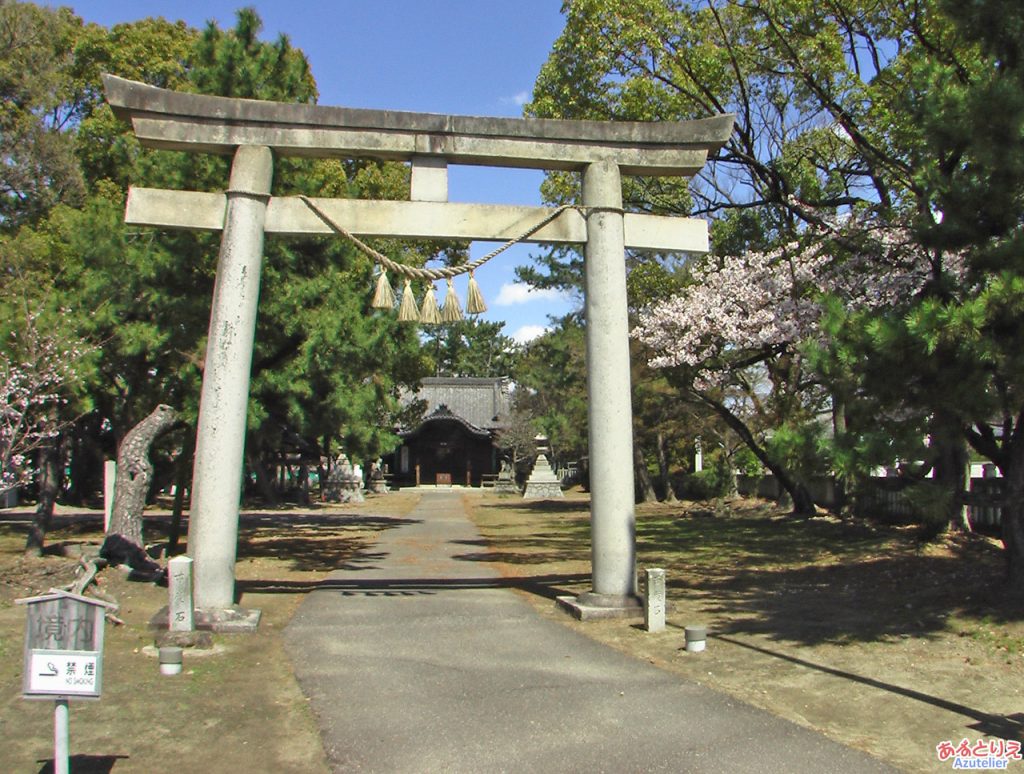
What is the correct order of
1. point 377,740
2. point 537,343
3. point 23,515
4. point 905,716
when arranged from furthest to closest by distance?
point 537,343
point 23,515
point 905,716
point 377,740

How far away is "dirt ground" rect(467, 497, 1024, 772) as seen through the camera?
5.65 metres

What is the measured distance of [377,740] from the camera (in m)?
5.12

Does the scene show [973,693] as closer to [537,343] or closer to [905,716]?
[905,716]

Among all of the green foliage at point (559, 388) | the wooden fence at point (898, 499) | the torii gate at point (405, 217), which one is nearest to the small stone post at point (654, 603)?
the torii gate at point (405, 217)

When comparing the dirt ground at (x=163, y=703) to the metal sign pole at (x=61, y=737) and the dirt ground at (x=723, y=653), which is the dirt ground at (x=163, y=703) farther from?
the metal sign pole at (x=61, y=737)

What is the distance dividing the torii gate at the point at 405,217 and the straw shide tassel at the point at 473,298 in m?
0.58

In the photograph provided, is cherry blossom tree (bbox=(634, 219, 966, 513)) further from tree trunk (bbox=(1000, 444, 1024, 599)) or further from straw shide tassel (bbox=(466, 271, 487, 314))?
straw shide tassel (bbox=(466, 271, 487, 314))

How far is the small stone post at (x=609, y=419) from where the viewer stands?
8.95 meters

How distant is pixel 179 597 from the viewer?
764 cm

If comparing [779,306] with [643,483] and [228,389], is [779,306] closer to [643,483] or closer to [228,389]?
[228,389]

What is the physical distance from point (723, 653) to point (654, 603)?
985 millimetres

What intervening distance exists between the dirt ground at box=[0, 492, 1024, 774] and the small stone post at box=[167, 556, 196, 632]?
13.4 inches

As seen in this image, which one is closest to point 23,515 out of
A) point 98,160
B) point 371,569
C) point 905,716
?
point 98,160

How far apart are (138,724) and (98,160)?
58.9ft
